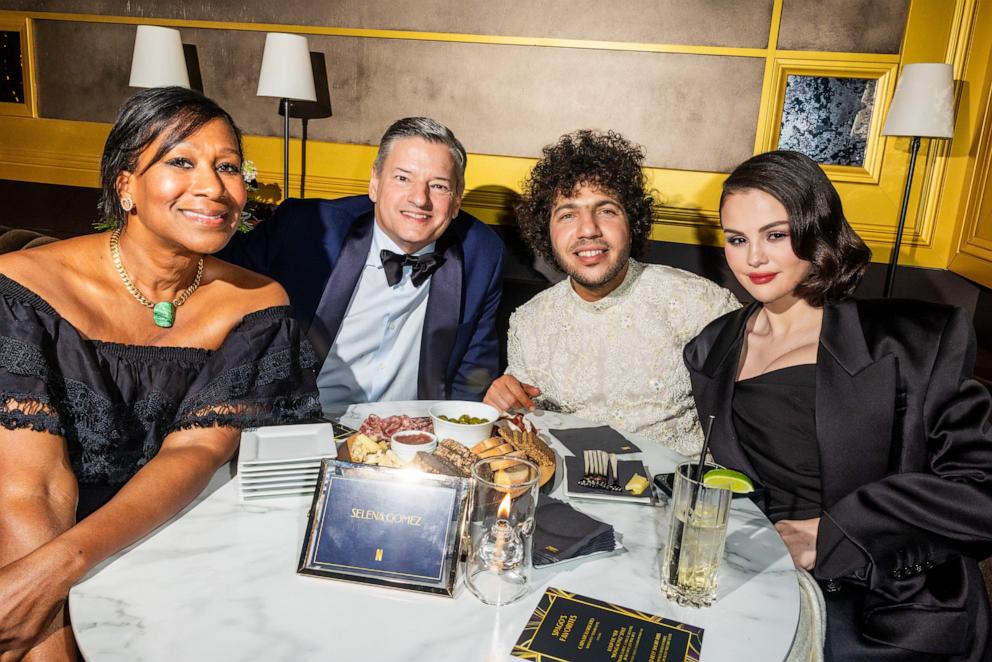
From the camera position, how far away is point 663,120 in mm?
3992

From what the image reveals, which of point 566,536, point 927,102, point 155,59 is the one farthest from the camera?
point 155,59

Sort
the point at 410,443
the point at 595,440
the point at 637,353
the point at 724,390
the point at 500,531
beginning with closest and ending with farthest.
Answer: the point at 500,531 < the point at 410,443 < the point at 595,440 < the point at 724,390 < the point at 637,353

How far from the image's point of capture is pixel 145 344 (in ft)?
5.59

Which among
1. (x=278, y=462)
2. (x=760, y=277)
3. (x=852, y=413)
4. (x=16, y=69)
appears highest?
(x=16, y=69)

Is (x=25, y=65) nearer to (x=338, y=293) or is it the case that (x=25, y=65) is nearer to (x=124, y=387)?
(x=338, y=293)

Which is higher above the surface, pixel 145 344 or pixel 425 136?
pixel 425 136

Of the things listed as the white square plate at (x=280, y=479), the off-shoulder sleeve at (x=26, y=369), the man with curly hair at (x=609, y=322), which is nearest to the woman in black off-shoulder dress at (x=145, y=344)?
the off-shoulder sleeve at (x=26, y=369)

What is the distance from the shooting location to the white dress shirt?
2.74 metres

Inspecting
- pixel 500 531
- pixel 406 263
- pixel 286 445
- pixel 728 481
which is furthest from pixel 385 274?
pixel 728 481

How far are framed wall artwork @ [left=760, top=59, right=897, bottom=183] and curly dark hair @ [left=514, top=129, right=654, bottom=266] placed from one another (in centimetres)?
153

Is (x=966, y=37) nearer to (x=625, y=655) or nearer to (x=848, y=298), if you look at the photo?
(x=848, y=298)

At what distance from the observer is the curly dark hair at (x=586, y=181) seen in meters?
2.60

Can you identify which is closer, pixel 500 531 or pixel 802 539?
pixel 500 531

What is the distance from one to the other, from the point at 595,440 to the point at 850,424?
0.63 m
